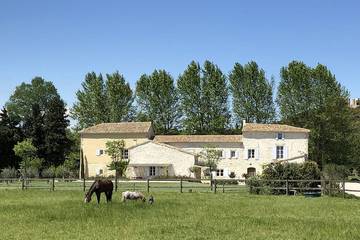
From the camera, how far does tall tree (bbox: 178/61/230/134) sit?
77.9 metres

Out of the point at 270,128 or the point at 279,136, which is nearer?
the point at 279,136

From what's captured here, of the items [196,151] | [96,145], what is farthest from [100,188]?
[96,145]

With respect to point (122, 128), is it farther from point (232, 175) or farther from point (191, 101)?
point (232, 175)

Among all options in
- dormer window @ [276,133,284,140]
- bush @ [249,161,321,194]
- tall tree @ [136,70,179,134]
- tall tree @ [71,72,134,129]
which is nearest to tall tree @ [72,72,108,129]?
tall tree @ [71,72,134,129]

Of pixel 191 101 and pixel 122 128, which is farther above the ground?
pixel 191 101

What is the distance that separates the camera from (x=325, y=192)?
32.1 metres

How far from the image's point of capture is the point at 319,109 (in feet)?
236

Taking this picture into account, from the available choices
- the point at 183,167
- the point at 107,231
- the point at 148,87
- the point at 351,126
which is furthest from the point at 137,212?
the point at 148,87

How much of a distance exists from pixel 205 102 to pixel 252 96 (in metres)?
7.00

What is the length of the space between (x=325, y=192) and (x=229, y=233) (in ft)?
64.3

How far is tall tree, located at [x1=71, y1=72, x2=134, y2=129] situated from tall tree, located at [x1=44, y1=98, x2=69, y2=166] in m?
7.69

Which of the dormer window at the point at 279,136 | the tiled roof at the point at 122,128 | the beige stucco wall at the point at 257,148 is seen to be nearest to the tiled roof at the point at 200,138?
the beige stucco wall at the point at 257,148

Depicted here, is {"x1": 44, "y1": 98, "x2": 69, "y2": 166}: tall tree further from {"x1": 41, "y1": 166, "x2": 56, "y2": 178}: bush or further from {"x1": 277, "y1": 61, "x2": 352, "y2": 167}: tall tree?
{"x1": 277, "y1": 61, "x2": 352, "y2": 167}: tall tree

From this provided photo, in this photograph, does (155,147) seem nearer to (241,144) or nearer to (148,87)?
(241,144)
